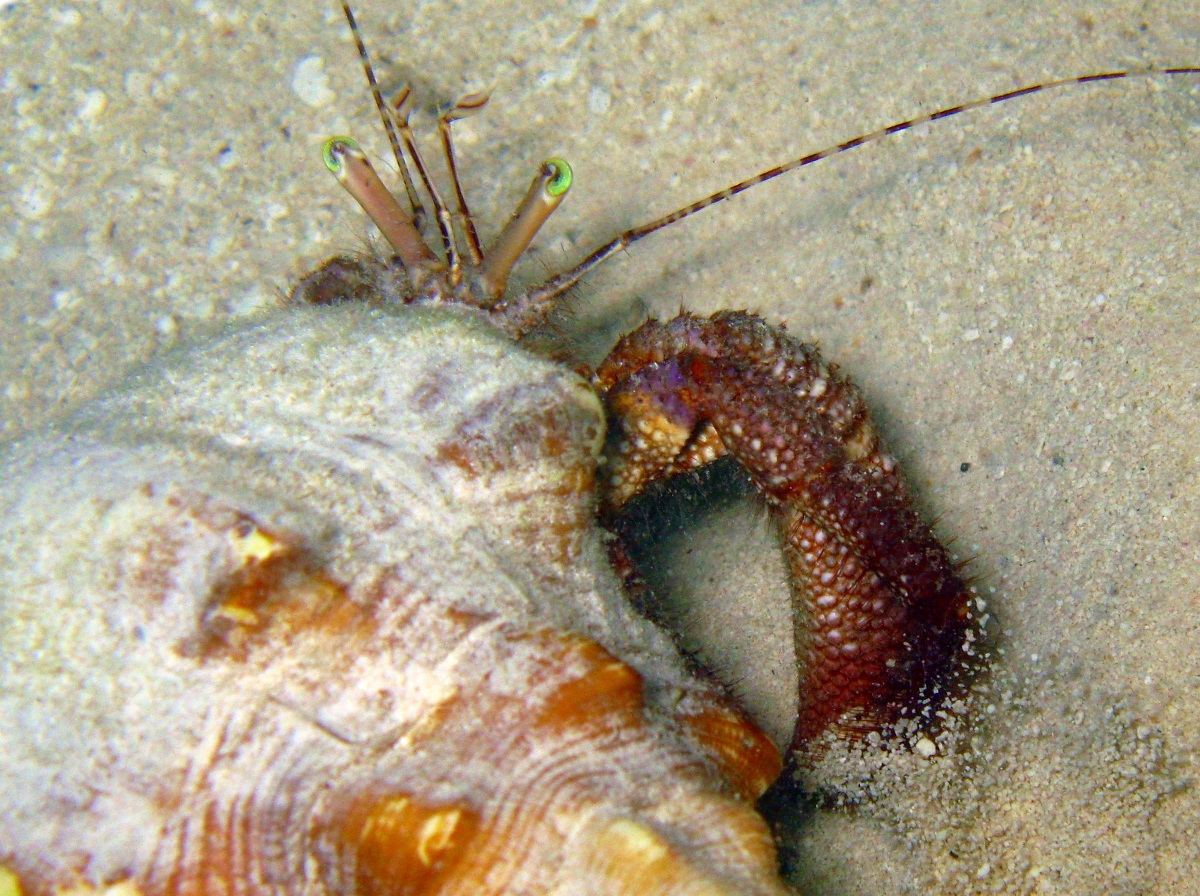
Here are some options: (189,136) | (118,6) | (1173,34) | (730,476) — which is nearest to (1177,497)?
(730,476)

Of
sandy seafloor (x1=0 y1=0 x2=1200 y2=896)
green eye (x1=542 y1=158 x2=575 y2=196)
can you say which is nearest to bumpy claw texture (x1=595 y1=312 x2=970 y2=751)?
sandy seafloor (x1=0 y1=0 x2=1200 y2=896)

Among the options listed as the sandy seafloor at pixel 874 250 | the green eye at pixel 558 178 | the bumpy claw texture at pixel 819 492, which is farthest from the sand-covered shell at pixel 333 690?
the sandy seafloor at pixel 874 250

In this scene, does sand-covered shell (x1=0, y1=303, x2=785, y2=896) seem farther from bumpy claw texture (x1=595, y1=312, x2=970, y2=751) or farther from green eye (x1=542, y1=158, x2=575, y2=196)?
green eye (x1=542, y1=158, x2=575, y2=196)

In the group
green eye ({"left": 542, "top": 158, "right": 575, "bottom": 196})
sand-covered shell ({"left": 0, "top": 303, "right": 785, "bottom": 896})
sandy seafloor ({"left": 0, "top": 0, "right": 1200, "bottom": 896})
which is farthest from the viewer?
green eye ({"left": 542, "top": 158, "right": 575, "bottom": 196})

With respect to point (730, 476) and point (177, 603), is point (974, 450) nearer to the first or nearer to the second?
point (730, 476)

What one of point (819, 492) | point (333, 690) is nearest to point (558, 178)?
point (819, 492)

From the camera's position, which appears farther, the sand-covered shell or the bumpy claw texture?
the bumpy claw texture
